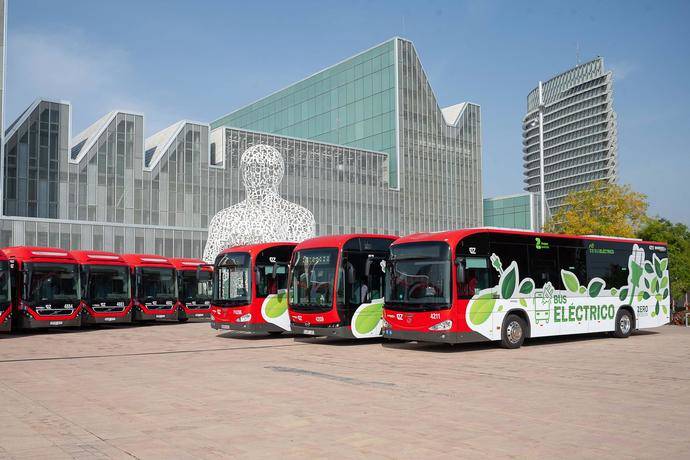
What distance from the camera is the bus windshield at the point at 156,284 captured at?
99.8 feet

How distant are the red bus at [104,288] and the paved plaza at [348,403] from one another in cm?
973

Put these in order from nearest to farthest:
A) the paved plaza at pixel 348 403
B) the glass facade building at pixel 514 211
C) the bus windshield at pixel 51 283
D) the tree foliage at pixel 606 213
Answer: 1. the paved plaza at pixel 348 403
2. the bus windshield at pixel 51 283
3. the tree foliage at pixel 606 213
4. the glass facade building at pixel 514 211

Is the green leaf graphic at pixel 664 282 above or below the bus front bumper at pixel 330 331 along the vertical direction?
above

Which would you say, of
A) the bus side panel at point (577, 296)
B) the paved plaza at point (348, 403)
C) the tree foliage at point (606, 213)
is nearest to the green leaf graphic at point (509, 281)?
the bus side panel at point (577, 296)

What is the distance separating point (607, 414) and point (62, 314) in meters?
20.9

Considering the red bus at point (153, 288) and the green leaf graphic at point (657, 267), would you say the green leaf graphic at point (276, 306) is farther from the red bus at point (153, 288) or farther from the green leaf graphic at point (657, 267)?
the green leaf graphic at point (657, 267)

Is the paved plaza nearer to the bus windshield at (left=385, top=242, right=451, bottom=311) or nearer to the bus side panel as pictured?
the bus side panel

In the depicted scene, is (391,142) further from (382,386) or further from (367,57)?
(382,386)

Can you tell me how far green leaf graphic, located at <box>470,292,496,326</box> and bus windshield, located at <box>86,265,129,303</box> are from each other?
1657cm

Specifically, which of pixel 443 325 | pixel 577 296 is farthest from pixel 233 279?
pixel 577 296

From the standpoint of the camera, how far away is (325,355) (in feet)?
56.9

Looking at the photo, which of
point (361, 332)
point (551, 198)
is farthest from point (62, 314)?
point (551, 198)

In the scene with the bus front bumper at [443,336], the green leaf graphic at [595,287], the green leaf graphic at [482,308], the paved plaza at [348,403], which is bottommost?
the paved plaza at [348,403]

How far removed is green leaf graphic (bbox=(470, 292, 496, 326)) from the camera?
1717 cm
